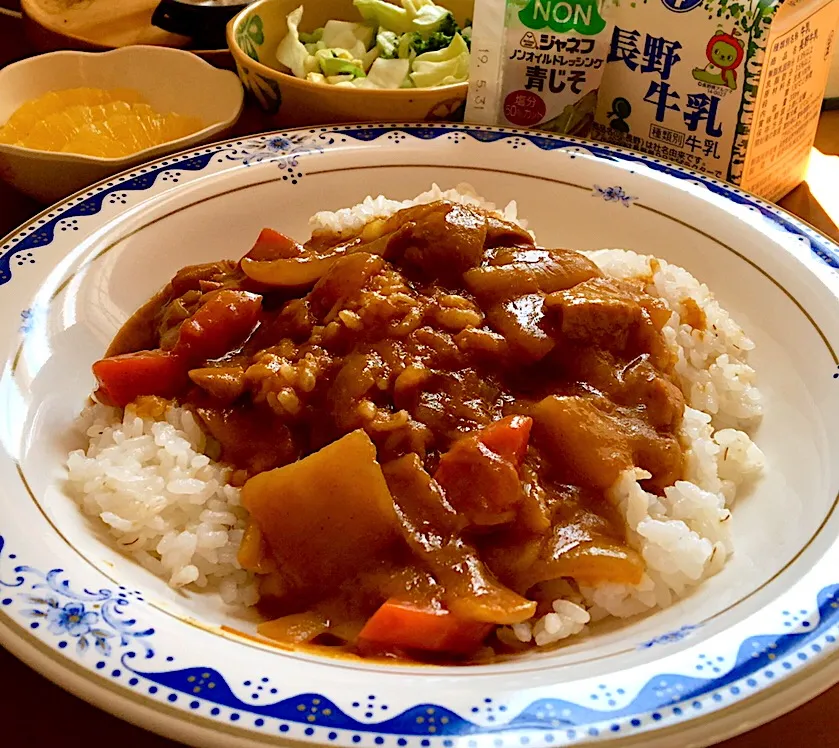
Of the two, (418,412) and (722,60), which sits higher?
(722,60)

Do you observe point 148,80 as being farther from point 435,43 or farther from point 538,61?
point 538,61

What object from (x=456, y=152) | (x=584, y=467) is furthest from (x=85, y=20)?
(x=584, y=467)

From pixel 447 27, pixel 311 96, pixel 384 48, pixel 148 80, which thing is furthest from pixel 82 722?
pixel 447 27

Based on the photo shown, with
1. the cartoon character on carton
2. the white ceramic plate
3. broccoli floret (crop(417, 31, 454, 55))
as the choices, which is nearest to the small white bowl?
the white ceramic plate

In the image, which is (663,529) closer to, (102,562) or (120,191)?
(102,562)

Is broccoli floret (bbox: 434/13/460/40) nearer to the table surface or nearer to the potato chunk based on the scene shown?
the potato chunk
